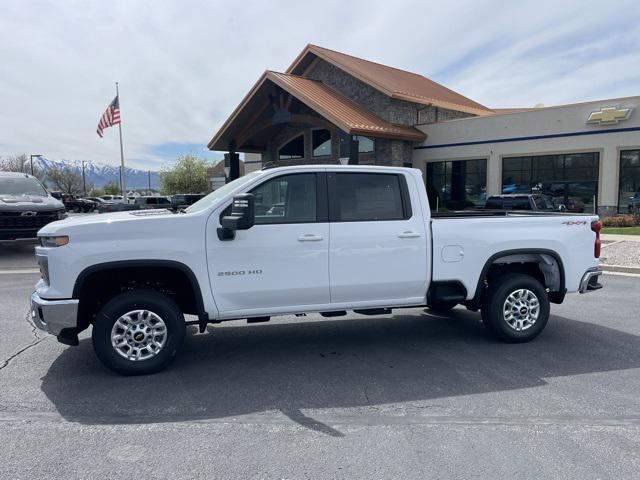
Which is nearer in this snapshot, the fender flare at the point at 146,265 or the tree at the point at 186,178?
the fender flare at the point at 146,265

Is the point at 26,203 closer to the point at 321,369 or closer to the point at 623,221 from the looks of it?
the point at 321,369

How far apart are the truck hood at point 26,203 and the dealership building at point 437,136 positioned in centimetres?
949

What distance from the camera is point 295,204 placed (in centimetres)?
497

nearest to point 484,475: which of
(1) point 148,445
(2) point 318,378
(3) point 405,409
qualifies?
(3) point 405,409

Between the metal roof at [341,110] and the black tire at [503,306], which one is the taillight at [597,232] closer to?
the black tire at [503,306]

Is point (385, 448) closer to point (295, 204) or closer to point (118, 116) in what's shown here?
point (295, 204)

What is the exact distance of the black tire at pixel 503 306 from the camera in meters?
5.49

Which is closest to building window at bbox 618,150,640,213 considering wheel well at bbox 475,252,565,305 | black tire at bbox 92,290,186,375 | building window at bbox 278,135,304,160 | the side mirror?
building window at bbox 278,135,304,160

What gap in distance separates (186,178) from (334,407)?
56751 mm

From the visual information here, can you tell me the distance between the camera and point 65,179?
77.6 m

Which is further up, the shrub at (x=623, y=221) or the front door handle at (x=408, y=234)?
the front door handle at (x=408, y=234)

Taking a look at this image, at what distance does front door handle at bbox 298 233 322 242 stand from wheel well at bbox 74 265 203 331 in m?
1.07

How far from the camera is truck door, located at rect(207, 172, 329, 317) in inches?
184

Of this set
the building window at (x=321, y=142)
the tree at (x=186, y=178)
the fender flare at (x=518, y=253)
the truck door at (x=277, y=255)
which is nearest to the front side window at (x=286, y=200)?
the truck door at (x=277, y=255)
